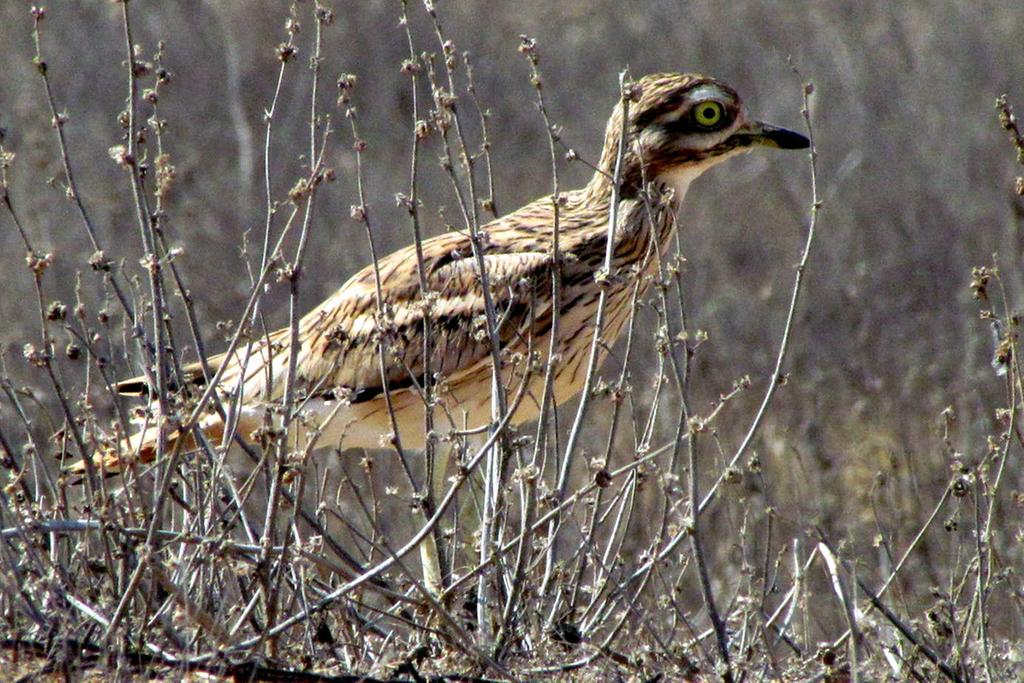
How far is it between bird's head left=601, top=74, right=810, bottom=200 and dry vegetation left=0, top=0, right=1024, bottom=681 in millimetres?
349

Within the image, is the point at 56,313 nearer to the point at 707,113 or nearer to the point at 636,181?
the point at 636,181

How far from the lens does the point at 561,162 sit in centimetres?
1198

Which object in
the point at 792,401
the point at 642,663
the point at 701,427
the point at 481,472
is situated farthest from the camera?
the point at 792,401

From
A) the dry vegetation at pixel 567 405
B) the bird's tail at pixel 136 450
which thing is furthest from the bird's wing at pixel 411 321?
the dry vegetation at pixel 567 405

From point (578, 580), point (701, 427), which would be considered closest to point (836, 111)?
point (578, 580)

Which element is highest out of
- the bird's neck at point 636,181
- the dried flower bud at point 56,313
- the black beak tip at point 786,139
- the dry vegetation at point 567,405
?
the dried flower bud at point 56,313

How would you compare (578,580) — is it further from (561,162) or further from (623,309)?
(561,162)

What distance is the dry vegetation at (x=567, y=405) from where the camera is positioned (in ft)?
11.1

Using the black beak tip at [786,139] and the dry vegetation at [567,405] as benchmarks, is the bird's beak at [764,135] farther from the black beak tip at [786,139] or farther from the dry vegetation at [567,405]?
the dry vegetation at [567,405]

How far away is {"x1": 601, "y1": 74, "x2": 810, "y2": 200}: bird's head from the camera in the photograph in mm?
5273

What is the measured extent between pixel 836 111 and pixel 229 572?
30.4 ft

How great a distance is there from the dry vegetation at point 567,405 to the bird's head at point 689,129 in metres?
0.35

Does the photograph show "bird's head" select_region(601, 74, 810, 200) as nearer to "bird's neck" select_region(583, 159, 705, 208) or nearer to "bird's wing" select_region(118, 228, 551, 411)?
"bird's neck" select_region(583, 159, 705, 208)

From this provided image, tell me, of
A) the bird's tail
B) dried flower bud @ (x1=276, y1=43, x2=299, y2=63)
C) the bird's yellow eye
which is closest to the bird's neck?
the bird's yellow eye
